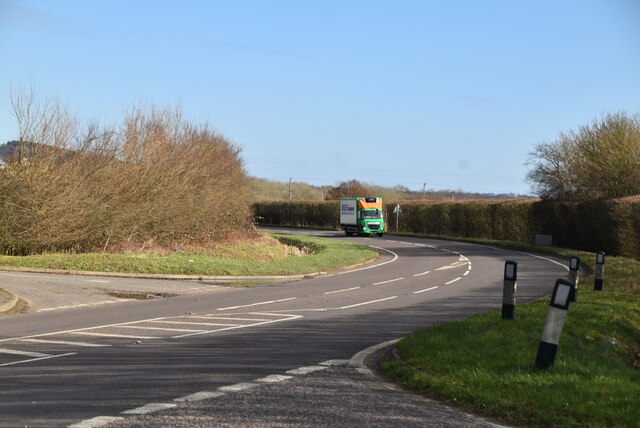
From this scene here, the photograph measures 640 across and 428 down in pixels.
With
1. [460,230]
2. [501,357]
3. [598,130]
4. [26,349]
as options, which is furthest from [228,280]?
[460,230]

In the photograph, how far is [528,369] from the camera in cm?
803

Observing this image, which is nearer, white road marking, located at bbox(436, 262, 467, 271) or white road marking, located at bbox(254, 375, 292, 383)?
white road marking, located at bbox(254, 375, 292, 383)

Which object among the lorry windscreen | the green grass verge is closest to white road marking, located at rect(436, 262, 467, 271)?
the green grass verge

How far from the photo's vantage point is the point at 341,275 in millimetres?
25594

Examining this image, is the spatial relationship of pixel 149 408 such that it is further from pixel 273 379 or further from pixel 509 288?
pixel 509 288

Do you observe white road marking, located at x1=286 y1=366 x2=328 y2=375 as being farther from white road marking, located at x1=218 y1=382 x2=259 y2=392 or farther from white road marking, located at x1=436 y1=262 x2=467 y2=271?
white road marking, located at x1=436 y1=262 x2=467 y2=271

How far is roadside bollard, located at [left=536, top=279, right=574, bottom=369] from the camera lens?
7.82m

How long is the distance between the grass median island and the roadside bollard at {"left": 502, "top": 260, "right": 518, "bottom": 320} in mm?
225

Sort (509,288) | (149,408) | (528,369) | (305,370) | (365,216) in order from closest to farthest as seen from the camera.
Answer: (149,408) < (528,369) < (305,370) < (509,288) < (365,216)

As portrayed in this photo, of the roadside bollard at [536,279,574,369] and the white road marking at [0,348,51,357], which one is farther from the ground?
the roadside bollard at [536,279,574,369]

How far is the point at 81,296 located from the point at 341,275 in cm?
1046

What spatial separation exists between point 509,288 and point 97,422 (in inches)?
279

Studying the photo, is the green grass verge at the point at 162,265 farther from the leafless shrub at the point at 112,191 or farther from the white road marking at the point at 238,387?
the white road marking at the point at 238,387

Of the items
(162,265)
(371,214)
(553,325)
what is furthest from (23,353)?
(371,214)
